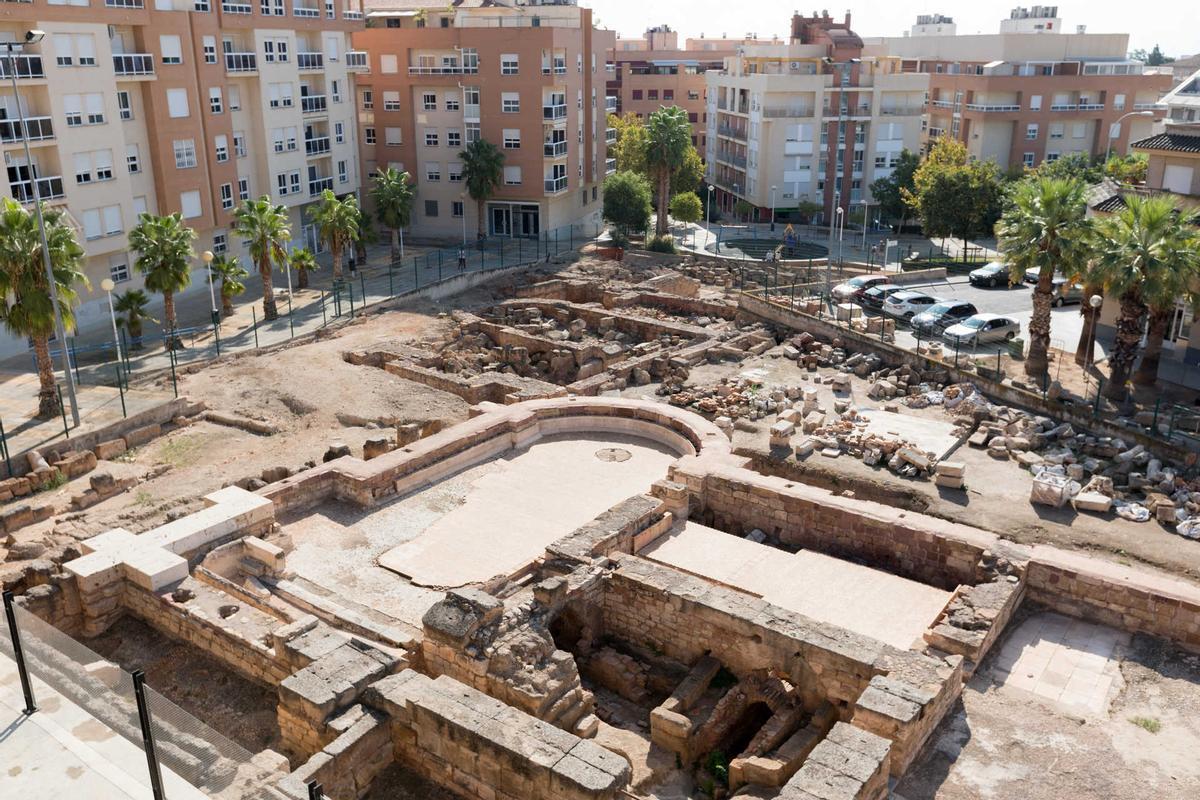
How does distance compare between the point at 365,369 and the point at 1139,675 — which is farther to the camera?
the point at 365,369

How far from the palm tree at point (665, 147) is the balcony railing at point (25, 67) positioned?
115 feet

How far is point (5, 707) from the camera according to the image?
13.0m

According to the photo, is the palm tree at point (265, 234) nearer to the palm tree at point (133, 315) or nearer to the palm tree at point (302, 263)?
the palm tree at point (302, 263)

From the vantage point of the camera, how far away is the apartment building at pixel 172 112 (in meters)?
40.0

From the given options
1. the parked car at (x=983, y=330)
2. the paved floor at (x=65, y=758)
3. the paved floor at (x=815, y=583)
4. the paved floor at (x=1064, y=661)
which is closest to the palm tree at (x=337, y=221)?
the parked car at (x=983, y=330)

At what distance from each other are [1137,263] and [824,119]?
159 ft

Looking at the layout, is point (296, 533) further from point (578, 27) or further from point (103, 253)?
point (578, 27)

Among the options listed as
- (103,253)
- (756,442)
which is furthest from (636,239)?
(756,442)

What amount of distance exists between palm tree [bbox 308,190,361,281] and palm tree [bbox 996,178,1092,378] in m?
29.9

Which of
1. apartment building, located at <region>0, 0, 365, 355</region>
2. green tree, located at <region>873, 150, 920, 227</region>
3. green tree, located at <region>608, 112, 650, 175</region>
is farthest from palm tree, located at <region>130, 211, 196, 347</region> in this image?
green tree, located at <region>873, 150, 920, 227</region>

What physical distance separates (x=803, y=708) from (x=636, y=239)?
173 ft

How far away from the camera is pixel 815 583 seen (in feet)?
61.8

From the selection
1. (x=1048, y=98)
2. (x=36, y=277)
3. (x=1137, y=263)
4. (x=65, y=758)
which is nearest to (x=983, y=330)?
(x=1137, y=263)

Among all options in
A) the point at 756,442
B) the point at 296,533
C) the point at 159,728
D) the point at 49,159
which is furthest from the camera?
the point at 49,159
